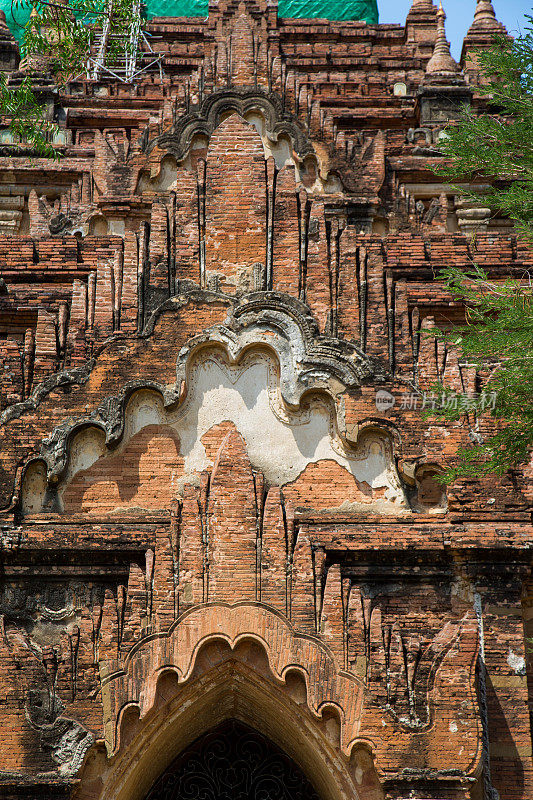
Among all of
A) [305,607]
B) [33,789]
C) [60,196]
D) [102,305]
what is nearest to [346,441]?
[305,607]

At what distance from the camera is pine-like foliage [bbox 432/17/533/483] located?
36.0 ft

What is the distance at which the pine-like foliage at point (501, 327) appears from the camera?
11.0 metres

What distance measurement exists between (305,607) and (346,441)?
6.03 ft

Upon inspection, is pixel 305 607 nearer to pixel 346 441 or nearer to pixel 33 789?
pixel 346 441

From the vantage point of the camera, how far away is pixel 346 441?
12.6 metres

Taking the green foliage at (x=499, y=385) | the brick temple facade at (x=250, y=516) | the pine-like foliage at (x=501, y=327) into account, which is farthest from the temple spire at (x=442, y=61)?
the green foliage at (x=499, y=385)

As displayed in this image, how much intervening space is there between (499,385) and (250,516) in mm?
2707

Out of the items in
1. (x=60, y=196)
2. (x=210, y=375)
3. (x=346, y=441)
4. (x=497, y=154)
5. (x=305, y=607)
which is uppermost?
(x=60, y=196)

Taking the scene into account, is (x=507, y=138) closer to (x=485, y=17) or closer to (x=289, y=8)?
(x=485, y=17)

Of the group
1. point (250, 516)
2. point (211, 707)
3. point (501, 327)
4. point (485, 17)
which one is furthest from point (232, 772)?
point (485, 17)

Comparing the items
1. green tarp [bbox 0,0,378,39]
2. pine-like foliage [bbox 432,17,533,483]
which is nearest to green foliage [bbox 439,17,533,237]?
pine-like foliage [bbox 432,17,533,483]

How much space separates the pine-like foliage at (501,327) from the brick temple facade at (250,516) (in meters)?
0.40

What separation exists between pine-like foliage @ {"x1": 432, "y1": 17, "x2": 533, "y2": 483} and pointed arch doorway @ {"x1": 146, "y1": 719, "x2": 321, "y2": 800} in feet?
11.2

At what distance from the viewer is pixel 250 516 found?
1208 centimetres
